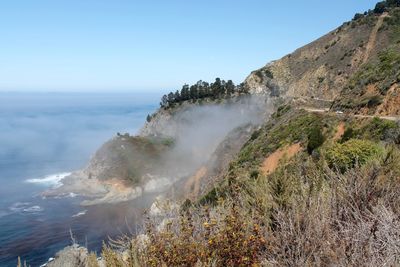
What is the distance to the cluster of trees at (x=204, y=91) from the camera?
13438 cm

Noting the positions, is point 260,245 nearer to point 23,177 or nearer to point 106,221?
point 106,221

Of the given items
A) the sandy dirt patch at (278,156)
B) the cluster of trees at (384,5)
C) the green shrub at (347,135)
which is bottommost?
the sandy dirt patch at (278,156)

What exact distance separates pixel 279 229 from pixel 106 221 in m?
75.5

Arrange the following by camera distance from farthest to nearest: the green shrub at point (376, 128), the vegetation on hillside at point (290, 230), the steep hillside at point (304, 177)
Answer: the green shrub at point (376, 128) < the steep hillside at point (304, 177) < the vegetation on hillside at point (290, 230)

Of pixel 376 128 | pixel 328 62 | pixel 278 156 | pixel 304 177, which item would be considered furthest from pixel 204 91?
pixel 304 177

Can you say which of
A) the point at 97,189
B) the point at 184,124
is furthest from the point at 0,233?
the point at 184,124

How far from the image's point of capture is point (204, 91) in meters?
138

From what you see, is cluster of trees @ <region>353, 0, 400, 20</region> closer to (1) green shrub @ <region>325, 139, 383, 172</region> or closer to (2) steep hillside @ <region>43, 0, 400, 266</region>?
(2) steep hillside @ <region>43, 0, 400, 266</region>

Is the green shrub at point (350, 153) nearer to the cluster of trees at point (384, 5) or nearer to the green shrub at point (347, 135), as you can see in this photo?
the green shrub at point (347, 135)

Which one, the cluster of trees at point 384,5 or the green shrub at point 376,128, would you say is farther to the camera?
the cluster of trees at point 384,5

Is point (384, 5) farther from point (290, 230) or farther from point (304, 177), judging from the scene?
point (290, 230)

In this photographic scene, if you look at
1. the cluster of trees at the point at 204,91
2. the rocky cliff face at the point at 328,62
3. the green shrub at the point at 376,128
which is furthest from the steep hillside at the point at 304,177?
the cluster of trees at the point at 204,91

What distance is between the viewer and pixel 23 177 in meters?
132

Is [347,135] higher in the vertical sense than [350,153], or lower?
lower
